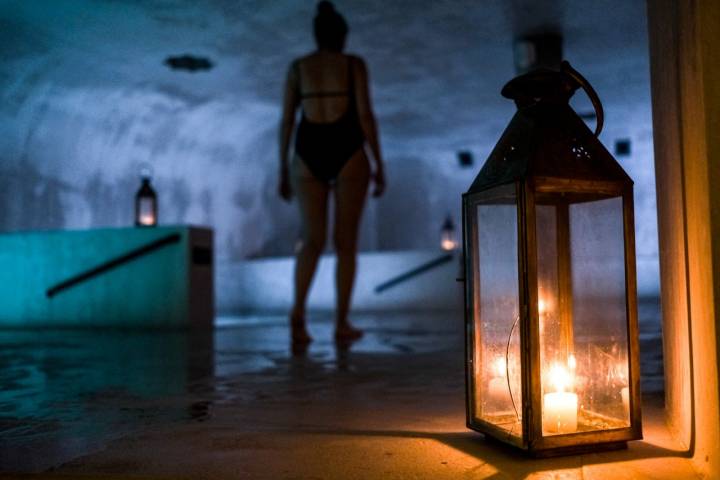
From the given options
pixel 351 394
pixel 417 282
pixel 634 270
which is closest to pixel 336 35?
pixel 351 394

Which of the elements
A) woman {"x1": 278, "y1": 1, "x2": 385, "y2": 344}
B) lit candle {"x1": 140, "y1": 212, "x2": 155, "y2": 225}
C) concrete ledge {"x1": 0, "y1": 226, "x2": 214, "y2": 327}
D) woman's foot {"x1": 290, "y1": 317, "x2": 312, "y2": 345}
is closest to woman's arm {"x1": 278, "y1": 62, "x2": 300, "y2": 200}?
woman {"x1": 278, "y1": 1, "x2": 385, "y2": 344}

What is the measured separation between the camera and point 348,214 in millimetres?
4035

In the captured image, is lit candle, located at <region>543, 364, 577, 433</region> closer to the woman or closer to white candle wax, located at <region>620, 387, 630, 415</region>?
white candle wax, located at <region>620, 387, 630, 415</region>

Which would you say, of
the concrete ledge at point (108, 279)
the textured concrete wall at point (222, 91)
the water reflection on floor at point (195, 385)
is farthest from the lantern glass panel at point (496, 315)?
the textured concrete wall at point (222, 91)

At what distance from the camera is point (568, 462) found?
49.1 inches

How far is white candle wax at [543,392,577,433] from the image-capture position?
50.8 inches

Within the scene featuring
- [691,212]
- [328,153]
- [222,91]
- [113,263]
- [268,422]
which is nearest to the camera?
[691,212]

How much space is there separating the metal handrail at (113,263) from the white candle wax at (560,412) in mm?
5346

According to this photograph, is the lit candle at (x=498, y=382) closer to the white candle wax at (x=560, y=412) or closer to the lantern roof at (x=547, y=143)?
the white candle wax at (x=560, y=412)

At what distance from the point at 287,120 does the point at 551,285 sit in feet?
10.0

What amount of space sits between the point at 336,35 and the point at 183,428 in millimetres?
3099

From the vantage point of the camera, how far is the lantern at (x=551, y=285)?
4.01ft

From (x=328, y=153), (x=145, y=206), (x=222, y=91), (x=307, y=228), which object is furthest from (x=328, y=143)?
(x=222, y=91)

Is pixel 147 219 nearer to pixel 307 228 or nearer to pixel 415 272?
pixel 307 228
